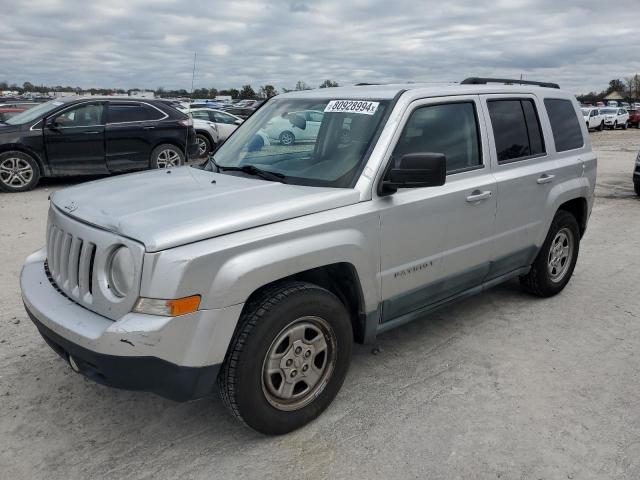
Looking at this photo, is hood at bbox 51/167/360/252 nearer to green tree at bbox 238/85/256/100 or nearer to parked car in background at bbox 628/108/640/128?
parked car in background at bbox 628/108/640/128

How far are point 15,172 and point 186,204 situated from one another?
28.2 ft

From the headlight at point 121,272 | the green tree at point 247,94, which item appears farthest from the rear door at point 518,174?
the green tree at point 247,94

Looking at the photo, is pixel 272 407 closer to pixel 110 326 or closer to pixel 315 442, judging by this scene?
pixel 315 442

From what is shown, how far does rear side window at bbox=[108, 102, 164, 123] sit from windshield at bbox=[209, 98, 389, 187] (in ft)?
24.5

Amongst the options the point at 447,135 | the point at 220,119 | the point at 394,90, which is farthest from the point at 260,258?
the point at 220,119

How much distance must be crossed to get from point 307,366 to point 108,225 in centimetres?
126

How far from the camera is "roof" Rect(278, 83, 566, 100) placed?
3730mm

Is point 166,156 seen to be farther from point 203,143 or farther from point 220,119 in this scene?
point 220,119

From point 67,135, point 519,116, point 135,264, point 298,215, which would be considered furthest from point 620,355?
point 67,135

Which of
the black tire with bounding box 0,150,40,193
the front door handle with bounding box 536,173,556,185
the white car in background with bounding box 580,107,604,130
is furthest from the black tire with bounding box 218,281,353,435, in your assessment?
the white car in background with bounding box 580,107,604,130

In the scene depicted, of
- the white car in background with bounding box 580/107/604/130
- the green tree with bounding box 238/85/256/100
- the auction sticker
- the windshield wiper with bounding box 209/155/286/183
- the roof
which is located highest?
the green tree with bounding box 238/85/256/100

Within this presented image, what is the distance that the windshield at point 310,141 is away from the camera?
340cm

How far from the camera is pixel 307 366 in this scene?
3.10m

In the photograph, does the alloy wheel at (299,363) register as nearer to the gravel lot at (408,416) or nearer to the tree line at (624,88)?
the gravel lot at (408,416)
